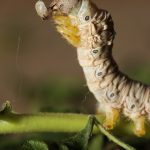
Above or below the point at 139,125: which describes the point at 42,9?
above

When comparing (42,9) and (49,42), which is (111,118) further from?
(49,42)

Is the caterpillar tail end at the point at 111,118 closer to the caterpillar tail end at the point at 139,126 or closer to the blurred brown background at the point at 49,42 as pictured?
the caterpillar tail end at the point at 139,126

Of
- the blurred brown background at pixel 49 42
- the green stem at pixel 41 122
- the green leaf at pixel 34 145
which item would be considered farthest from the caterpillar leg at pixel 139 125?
the blurred brown background at pixel 49 42

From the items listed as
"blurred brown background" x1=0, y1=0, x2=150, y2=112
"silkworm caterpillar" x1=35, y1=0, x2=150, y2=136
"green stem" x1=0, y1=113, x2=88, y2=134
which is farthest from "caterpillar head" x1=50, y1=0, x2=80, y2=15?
"blurred brown background" x1=0, y1=0, x2=150, y2=112

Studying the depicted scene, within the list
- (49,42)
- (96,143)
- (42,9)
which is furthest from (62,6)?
(49,42)

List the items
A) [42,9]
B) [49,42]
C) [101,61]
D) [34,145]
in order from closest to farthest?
1. [34,145]
2. [42,9]
3. [101,61]
4. [49,42]

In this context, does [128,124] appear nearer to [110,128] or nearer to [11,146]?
[110,128]
